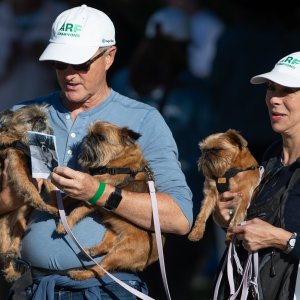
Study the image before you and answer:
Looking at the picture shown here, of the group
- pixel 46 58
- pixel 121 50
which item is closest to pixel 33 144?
pixel 46 58

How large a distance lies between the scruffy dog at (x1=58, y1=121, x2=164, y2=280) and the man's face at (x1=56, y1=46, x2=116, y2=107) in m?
0.15

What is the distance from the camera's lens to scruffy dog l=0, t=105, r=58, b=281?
4770 millimetres

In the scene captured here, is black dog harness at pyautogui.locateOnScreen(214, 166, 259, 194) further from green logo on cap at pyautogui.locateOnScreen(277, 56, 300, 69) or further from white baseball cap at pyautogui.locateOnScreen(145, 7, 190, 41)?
white baseball cap at pyautogui.locateOnScreen(145, 7, 190, 41)

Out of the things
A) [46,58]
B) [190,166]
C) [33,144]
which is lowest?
[190,166]

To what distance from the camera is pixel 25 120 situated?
4.87 m

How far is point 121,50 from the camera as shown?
860 cm

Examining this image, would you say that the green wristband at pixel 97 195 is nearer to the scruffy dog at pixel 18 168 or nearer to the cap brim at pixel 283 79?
the scruffy dog at pixel 18 168

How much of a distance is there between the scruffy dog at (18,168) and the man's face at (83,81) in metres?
0.20

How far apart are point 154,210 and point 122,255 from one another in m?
0.33

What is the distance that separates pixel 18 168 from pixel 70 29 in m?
0.75

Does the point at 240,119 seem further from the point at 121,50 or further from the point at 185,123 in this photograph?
the point at 121,50

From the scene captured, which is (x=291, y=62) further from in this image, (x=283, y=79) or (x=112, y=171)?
(x=112, y=171)

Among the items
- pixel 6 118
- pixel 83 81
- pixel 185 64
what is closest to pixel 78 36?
pixel 83 81

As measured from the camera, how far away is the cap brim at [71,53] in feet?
15.1
